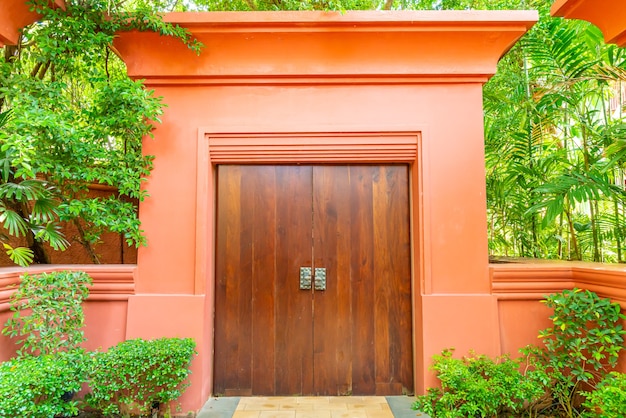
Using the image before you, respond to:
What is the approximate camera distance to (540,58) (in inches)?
148

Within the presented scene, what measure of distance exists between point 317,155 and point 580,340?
95.6 inches

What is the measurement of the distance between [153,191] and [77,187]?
592 mm

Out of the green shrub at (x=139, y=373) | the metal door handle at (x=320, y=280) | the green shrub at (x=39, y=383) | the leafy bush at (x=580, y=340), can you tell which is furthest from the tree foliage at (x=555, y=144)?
the green shrub at (x=39, y=383)

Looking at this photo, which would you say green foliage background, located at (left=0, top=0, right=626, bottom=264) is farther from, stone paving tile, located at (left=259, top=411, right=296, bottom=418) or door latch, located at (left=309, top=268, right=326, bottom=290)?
stone paving tile, located at (left=259, top=411, right=296, bottom=418)

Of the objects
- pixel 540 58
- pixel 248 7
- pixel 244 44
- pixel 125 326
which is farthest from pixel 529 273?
pixel 248 7

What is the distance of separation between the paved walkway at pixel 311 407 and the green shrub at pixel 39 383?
1.05 meters

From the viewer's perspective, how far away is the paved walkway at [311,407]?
10.0ft

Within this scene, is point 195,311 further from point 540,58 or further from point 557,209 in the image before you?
point 540,58

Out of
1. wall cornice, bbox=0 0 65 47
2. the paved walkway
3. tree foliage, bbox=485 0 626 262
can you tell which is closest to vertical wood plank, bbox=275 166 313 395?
the paved walkway

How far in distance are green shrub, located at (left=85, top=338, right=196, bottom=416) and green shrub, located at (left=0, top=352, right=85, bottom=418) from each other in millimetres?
144

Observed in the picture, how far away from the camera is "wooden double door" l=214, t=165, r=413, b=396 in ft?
11.2

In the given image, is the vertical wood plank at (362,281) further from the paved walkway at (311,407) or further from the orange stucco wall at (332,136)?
the orange stucco wall at (332,136)

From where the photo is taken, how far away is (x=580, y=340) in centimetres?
270

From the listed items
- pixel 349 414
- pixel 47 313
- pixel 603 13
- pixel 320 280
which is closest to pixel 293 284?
pixel 320 280
